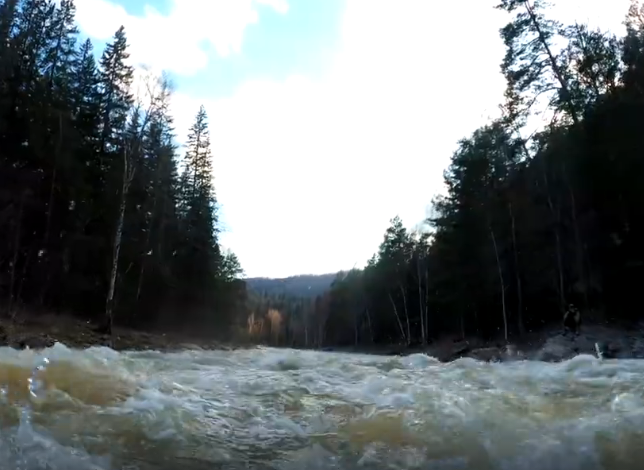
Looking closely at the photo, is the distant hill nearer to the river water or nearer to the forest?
the forest

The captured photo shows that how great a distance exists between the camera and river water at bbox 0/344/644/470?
3318 millimetres

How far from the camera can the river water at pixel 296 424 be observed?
10.9ft

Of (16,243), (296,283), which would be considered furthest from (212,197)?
(296,283)

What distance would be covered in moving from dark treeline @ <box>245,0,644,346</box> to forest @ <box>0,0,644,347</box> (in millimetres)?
77

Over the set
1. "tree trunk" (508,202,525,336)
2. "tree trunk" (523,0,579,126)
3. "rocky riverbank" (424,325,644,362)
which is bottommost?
"rocky riverbank" (424,325,644,362)

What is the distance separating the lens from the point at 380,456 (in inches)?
135

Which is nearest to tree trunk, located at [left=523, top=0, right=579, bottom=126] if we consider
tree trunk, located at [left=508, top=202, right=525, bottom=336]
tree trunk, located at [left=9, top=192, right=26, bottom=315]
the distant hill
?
tree trunk, located at [left=508, top=202, right=525, bottom=336]

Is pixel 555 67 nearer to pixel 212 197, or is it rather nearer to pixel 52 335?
pixel 52 335

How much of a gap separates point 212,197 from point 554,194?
86.8ft

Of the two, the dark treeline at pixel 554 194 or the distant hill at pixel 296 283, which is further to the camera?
the distant hill at pixel 296 283

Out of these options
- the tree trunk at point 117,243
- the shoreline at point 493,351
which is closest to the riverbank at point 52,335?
the shoreline at point 493,351

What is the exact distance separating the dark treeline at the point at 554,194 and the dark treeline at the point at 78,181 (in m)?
15.7

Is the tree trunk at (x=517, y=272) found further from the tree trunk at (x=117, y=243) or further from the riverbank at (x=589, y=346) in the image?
the tree trunk at (x=117, y=243)

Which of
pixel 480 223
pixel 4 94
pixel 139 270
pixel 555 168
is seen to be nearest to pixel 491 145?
pixel 480 223
